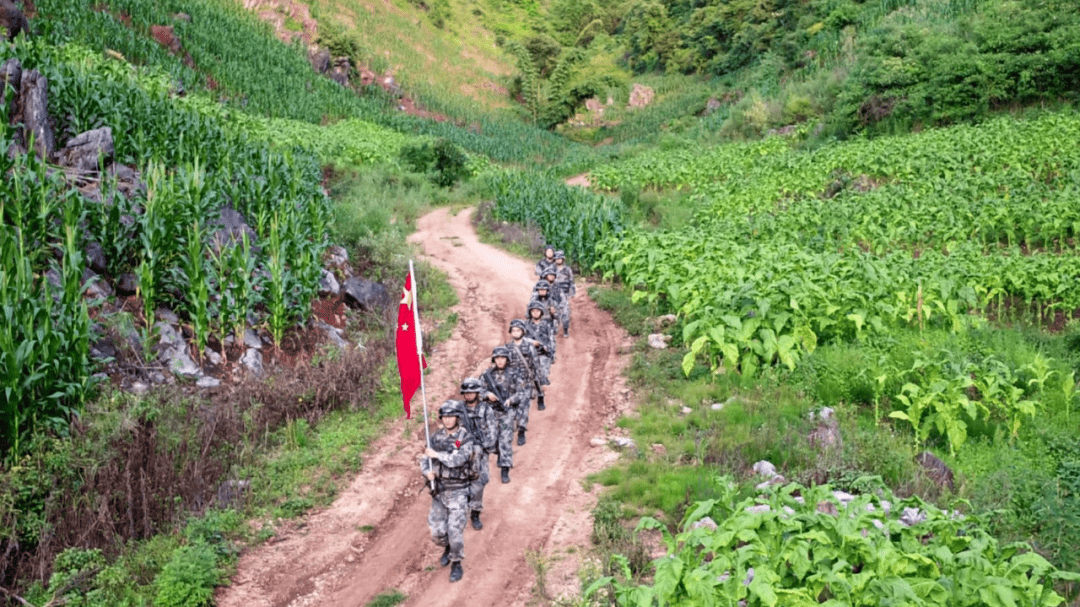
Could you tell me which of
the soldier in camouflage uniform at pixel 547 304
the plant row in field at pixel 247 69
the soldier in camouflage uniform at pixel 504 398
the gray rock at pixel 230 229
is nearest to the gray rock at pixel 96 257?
the gray rock at pixel 230 229

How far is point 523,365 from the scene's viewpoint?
9.80m

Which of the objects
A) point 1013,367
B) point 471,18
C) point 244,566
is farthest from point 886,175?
point 471,18

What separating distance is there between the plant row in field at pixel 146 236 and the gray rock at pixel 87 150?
56 cm

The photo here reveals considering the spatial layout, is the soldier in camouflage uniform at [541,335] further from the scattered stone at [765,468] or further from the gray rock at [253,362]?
the gray rock at [253,362]

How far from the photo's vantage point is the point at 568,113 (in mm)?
53875

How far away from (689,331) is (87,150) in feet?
36.0

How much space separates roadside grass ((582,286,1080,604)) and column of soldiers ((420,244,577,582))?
1.32m

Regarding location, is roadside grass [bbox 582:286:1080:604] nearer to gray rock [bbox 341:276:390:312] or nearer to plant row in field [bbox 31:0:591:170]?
gray rock [bbox 341:276:390:312]

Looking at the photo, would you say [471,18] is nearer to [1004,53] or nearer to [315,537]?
[1004,53]

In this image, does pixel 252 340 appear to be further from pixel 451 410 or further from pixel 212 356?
pixel 451 410

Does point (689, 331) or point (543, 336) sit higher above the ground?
point (689, 331)

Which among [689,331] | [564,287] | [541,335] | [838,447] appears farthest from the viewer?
[564,287]

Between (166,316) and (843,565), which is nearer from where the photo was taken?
(843,565)

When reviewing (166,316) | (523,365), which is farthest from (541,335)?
(166,316)
